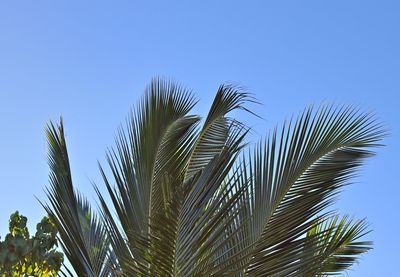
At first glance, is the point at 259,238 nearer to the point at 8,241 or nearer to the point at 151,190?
the point at 151,190

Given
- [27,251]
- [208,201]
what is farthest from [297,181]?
[27,251]

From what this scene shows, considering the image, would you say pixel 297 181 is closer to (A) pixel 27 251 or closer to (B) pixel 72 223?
(B) pixel 72 223

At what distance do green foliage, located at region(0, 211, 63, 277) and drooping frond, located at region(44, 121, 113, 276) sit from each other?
106 inches

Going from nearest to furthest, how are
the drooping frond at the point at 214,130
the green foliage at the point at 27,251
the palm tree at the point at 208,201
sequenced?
the palm tree at the point at 208,201 < the drooping frond at the point at 214,130 < the green foliage at the point at 27,251

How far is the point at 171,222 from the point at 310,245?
44.0 inches

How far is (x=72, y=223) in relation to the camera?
5125 mm

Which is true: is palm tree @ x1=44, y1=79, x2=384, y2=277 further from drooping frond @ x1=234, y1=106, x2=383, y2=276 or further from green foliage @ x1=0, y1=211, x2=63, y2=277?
green foliage @ x1=0, y1=211, x2=63, y2=277

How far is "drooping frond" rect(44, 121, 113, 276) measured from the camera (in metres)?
5.07

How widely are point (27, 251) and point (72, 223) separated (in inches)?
131

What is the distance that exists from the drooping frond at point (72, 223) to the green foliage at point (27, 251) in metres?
2.70

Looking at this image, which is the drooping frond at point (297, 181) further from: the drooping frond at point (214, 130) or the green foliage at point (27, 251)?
the green foliage at point (27, 251)

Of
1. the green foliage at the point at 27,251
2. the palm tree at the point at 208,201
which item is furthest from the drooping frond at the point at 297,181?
the green foliage at the point at 27,251

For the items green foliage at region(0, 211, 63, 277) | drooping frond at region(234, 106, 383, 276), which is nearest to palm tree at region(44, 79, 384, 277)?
drooping frond at region(234, 106, 383, 276)

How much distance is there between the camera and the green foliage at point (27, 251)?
8.11 meters
